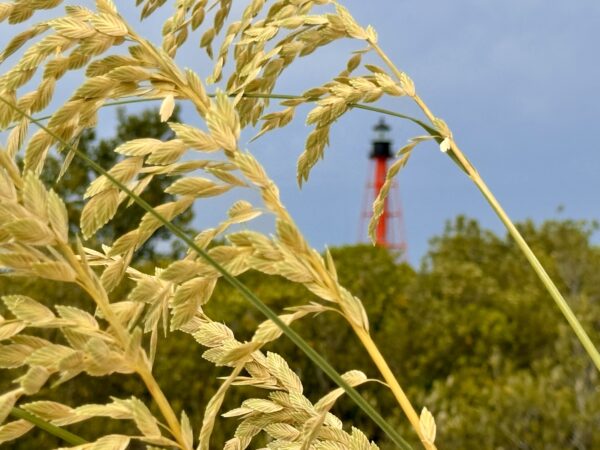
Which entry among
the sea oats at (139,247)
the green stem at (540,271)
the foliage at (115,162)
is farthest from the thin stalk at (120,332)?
the foliage at (115,162)

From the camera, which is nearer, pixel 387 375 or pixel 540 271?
pixel 387 375

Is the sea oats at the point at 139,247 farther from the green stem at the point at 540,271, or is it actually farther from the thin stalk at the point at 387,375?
the green stem at the point at 540,271

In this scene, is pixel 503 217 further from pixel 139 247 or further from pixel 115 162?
pixel 115 162

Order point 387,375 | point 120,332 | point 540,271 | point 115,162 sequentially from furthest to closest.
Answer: point 115,162, point 540,271, point 387,375, point 120,332

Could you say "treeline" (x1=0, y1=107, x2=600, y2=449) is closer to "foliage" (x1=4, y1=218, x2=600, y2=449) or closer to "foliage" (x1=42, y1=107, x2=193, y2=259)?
"foliage" (x1=4, y1=218, x2=600, y2=449)

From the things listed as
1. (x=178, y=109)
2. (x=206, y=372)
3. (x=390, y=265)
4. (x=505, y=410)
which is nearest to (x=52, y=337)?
(x=206, y=372)

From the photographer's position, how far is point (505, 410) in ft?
25.3

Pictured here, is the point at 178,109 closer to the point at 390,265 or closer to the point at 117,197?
the point at 390,265

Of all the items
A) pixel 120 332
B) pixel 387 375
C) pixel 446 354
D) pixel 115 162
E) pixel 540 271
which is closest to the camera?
pixel 120 332

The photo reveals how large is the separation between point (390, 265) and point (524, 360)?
379 cm

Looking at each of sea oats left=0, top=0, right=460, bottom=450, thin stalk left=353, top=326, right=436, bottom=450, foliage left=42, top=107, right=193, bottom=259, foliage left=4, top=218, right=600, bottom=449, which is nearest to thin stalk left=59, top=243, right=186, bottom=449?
sea oats left=0, top=0, right=460, bottom=450

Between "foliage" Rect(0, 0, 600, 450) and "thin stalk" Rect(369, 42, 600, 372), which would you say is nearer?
"foliage" Rect(0, 0, 600, 450)

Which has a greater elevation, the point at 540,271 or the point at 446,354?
the point at 540,271

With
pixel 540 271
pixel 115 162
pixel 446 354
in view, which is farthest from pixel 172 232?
pixel 115 162
